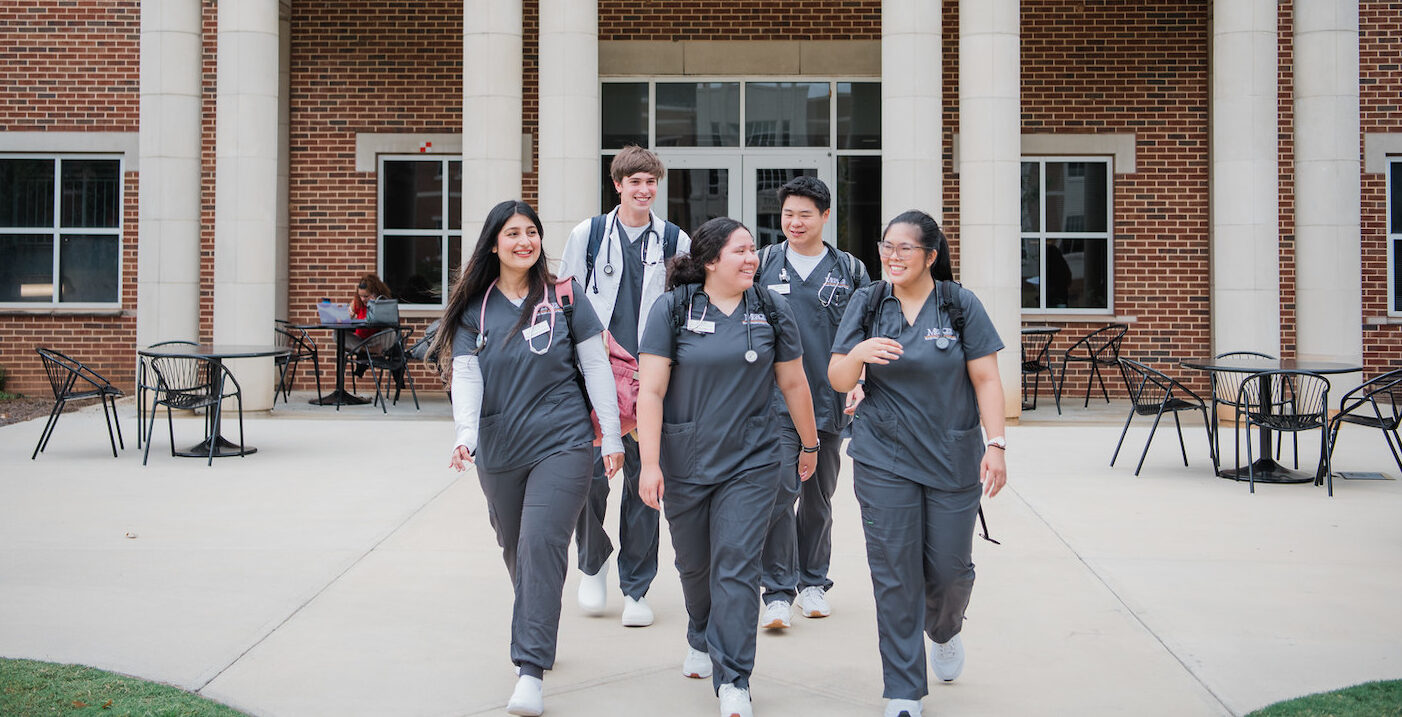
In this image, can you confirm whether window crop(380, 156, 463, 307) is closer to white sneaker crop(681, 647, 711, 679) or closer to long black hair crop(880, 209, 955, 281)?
white sneaker crop(681, 647, 711, 679)

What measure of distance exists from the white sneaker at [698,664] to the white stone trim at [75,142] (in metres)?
13.5

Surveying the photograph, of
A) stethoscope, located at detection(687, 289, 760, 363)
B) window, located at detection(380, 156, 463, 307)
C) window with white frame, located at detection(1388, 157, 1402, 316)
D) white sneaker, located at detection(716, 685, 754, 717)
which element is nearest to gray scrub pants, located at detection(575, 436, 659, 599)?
stethoscope, located at detection(687, 289, 760, 363)

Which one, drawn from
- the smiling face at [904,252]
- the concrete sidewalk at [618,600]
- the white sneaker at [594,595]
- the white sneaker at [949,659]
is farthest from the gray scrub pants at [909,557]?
the white sneaker at [594,595]

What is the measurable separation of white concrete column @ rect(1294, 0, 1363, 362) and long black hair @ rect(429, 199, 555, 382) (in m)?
10.4

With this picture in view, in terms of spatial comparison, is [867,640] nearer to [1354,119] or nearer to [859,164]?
[1354,119]

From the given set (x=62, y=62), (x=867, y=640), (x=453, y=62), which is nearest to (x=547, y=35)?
(x=453, y=62)

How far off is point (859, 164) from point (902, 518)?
40.0ft

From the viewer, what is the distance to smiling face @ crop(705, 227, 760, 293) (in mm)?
4613

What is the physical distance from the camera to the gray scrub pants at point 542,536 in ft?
15.0

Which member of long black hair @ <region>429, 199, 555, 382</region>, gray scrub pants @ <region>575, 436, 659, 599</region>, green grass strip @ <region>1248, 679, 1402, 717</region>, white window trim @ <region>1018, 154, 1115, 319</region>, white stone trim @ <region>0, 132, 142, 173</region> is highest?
white stone trim @ <region>0, 132, 142, 173</region>

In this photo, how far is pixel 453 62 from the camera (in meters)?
16.3

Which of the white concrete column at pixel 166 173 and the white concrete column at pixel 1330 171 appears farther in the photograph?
the white concrete column at pixel 166 173

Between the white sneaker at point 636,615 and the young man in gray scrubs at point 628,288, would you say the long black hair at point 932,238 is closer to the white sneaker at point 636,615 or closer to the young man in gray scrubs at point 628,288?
the young man in gray scrubs at point 628,288

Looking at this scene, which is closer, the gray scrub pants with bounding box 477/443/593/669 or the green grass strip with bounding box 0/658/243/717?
the green grass strip with bounding box 0/658/243/717
